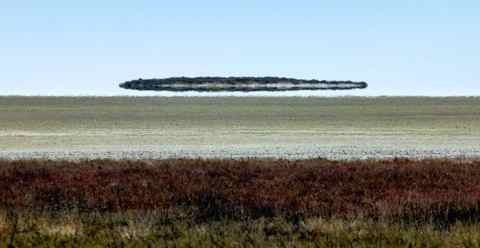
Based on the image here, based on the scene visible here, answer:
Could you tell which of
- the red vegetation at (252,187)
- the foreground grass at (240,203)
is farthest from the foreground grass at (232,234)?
the red vegetation at (252,187)

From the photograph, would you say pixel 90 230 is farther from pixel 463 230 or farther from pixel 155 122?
pixel 155 122

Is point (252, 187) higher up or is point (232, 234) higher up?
point (232, 234)

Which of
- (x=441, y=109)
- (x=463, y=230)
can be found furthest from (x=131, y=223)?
(x=441, y=109)

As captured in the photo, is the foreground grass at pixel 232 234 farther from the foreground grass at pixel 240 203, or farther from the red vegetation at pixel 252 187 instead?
the red vegetation at pixel 252 187

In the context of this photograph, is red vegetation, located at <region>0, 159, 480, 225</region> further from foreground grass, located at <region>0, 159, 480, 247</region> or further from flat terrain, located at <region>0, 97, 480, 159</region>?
flat terrain, located at <region>0, 97, 480, 159</region>

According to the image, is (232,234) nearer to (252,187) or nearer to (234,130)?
(252,187)

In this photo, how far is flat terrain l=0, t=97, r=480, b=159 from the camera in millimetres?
42531

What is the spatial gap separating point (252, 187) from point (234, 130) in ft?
138

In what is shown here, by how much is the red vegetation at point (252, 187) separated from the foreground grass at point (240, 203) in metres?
0.03

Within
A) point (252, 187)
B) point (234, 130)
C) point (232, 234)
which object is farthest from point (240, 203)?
point (234, 130)

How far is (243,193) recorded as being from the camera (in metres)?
21.2

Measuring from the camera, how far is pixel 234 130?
64.5 metres

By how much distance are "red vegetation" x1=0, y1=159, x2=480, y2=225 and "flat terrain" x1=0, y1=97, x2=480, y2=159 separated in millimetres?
10412

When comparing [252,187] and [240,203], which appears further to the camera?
[252,187]
